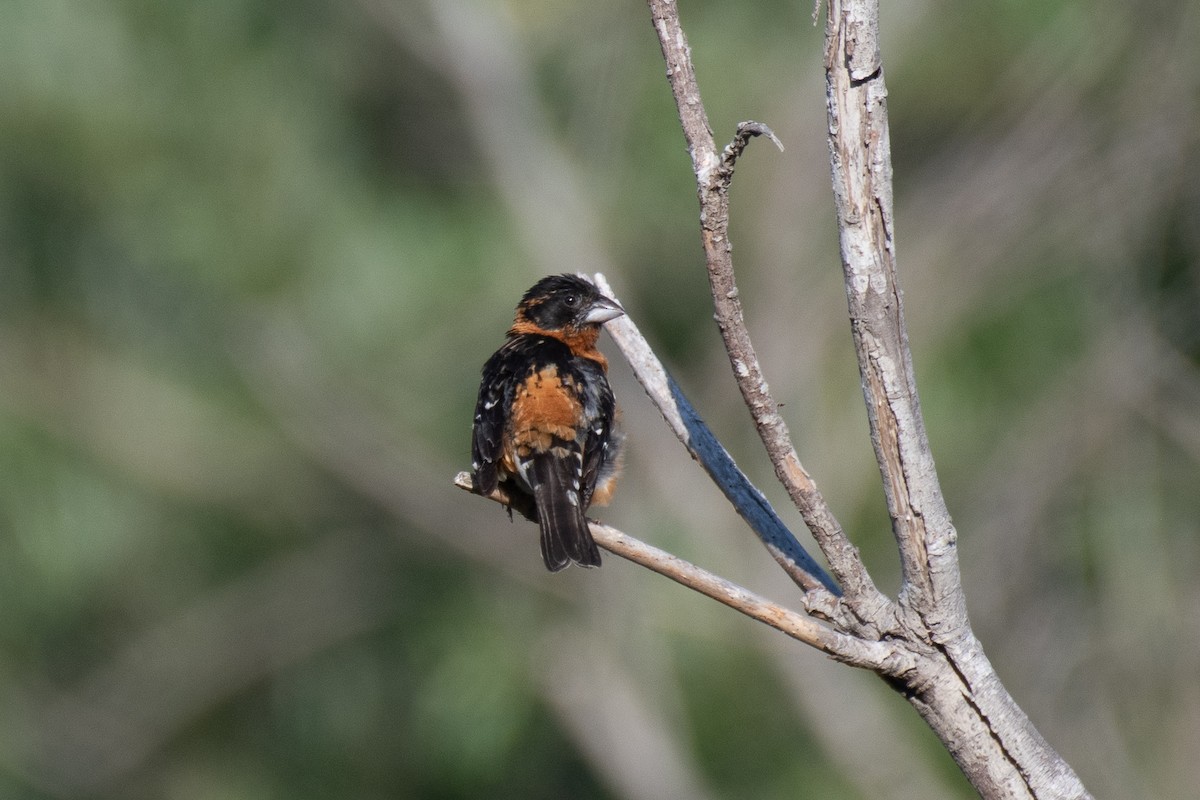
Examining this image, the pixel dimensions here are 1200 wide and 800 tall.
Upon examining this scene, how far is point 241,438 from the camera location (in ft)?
34.6

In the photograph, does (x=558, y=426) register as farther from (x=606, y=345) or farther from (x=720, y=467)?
(x=606, y=345)

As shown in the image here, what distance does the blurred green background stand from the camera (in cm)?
847

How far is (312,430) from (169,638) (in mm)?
2882

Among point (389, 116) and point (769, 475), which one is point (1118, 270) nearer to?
point (769, 475)

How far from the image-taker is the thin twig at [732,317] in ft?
9.18

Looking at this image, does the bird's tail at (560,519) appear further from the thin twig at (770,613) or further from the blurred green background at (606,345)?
the blurred green background at (606,345)

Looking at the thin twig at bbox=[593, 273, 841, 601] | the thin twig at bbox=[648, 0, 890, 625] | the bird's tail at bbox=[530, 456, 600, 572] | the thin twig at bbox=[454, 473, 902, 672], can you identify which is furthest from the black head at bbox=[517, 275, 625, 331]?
the thin twig at bbox=[648, 0, 890, 625]

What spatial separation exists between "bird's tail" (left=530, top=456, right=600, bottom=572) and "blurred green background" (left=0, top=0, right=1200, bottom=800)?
464 centimetres

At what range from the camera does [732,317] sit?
9.41 ft

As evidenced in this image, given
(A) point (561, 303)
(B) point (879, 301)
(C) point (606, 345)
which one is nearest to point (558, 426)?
(A) point (561, 303)

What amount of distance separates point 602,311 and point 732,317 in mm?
2124

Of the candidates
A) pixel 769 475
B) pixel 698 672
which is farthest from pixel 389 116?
pixel 698 672

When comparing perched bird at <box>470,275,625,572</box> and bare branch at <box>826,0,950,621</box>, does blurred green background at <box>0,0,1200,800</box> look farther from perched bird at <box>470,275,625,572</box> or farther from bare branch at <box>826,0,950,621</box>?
bare branch at <box>826,0,950,621</box>

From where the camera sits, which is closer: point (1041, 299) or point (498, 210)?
point (1041, 299)
